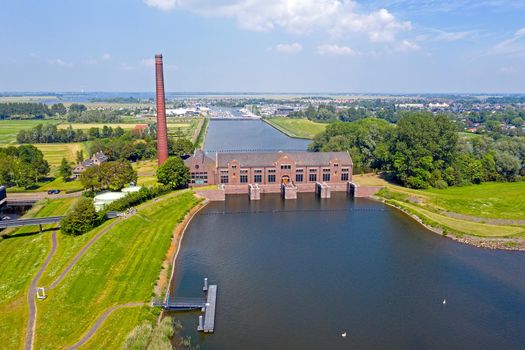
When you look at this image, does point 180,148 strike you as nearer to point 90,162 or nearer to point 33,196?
point 90,162

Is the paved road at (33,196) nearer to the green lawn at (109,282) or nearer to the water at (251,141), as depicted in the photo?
the green lawn at (109,282)

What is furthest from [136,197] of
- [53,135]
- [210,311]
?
[53,135]

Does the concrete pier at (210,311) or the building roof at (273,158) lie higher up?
the building roof at (273,158)

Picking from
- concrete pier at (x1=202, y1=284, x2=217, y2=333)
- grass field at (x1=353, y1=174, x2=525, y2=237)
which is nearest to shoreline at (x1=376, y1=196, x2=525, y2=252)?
grass field at (x1=353, y1=174, x2=525, y2=237)

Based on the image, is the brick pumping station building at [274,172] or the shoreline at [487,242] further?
the brick pumping station building at [274,172]

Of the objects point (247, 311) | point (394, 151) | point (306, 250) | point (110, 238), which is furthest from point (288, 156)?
point (247, 311)

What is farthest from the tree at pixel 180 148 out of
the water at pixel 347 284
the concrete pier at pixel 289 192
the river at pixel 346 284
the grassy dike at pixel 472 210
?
the grassy dike at pixel 472 210

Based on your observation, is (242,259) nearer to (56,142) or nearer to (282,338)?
(282,338)
